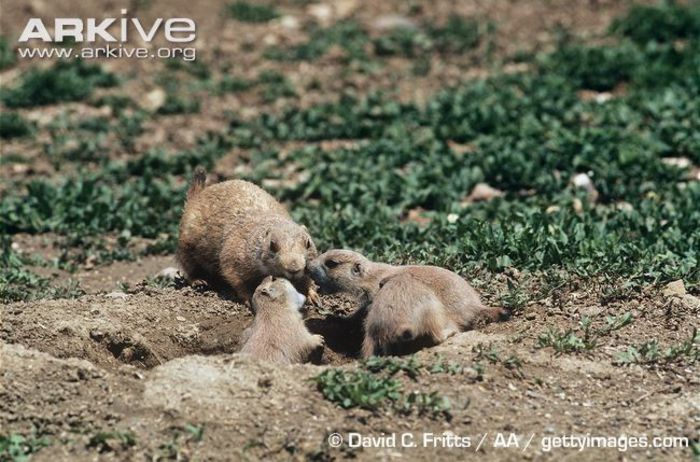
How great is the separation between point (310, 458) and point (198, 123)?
23.1 ft

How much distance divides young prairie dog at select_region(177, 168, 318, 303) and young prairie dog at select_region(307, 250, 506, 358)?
2.56 ft

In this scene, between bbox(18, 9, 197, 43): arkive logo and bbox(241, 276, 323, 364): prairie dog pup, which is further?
bbox(18, 9, 197, 43): arkive logo

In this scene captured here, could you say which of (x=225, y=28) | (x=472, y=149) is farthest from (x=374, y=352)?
(x=225, y=28)

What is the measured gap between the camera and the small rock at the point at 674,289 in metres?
6.92

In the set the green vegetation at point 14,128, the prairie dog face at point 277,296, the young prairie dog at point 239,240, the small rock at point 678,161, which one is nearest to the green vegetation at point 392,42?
the green vegetation at point 14,128

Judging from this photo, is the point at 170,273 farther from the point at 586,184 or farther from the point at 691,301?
the point at 691,301

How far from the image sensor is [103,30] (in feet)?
45.2

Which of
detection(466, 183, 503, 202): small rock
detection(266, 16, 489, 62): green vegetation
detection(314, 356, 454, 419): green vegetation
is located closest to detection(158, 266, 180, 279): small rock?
detection(466, 183, 503, 202): small rock

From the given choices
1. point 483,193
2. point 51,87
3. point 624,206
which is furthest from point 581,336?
point 51,87

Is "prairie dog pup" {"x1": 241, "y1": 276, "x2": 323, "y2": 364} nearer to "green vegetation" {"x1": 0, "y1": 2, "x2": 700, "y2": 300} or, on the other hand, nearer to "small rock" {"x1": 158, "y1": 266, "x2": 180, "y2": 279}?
"green vegetation" {"x1": 0, "y1": 2, "x2": 700, "y2": 300}

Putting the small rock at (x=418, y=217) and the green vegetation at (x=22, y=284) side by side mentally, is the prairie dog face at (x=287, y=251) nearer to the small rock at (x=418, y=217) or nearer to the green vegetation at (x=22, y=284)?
the green vegetation at (x=22, y=284)

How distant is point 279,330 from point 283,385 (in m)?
0.77

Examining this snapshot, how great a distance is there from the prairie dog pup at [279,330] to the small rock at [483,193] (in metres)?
3.06

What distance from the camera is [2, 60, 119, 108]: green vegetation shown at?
12.3 metres
